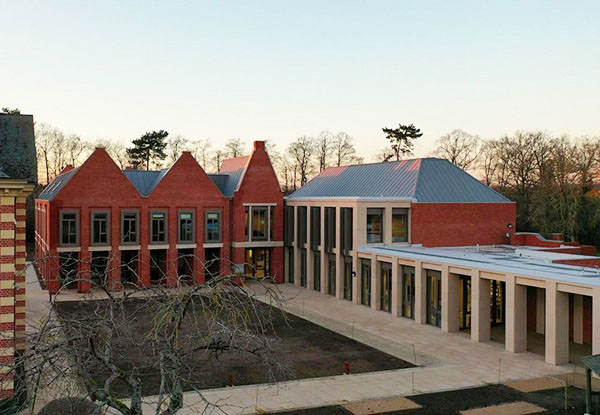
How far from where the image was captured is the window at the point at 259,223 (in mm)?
45000

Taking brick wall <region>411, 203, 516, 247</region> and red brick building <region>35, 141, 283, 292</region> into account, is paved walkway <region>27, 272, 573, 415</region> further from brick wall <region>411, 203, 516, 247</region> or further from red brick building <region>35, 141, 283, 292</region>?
red brick building <region>35, 141, 283, 292</region>

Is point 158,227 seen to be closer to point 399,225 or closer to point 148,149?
point 399,225

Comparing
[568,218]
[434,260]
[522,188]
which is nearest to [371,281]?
→ [434,260]

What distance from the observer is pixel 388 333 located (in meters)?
27.8

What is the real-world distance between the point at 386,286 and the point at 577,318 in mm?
10495

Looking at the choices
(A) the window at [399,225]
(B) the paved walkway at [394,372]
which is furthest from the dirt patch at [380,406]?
(A) the window at [399,225]

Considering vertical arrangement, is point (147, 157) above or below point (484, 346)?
above

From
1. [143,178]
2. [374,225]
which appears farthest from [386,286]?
[143,178]

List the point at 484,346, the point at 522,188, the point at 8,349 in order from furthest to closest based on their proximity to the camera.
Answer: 1. the point at 522,188
2. the point at 484,346
3. the point at 8,349

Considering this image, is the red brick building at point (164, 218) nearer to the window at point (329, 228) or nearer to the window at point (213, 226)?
the window at point (213, 226)

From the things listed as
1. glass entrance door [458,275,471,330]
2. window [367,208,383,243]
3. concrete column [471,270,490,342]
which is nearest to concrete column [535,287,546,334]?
glass entrance door [458,275,471,330]

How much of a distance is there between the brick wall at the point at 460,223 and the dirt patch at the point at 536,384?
1744 centimetres

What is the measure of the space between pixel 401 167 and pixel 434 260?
13824 millimetres

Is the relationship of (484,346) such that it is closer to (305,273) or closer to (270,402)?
(270,402)
